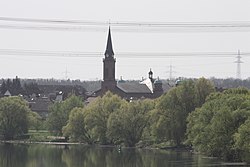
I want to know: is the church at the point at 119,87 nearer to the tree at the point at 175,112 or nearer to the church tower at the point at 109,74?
the church tower at the point at 109,74

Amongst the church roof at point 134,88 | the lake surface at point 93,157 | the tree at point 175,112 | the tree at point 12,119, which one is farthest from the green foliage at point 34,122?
the church roof at point 134,88

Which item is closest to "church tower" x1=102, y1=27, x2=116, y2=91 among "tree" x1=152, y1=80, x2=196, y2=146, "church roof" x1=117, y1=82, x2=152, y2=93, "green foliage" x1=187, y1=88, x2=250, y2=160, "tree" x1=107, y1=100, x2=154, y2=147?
"church roof" x1=117, y1=82, x2=152, y2=93

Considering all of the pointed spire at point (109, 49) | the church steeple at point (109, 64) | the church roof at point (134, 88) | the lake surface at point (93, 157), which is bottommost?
the lake surface at point (93, 157)

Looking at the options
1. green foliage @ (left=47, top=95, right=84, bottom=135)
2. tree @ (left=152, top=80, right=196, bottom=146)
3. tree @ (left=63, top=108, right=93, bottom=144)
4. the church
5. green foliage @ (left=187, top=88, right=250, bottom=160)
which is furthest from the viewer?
the church

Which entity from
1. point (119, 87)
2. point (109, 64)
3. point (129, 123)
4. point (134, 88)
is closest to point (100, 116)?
point (129, 123)

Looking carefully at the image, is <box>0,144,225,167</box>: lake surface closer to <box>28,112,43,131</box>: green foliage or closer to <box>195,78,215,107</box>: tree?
<box>195,78,215,107</box>: tree

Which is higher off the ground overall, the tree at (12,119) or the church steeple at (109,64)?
the church steeple at (109,64)

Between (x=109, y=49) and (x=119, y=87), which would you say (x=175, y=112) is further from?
(x=119, y=87)

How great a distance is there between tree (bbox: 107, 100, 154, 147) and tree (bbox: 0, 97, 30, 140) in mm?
23158

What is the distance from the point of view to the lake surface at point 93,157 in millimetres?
84688

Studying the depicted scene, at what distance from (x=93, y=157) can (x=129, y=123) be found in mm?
21321

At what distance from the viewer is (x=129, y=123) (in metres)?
117

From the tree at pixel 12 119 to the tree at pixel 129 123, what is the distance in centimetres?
2316

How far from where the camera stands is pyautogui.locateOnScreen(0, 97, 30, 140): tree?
444 feet
